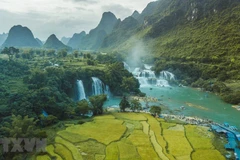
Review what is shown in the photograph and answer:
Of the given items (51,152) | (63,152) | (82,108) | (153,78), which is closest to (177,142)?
(63,152)

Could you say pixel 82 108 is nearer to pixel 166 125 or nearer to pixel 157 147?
pixel 166 125

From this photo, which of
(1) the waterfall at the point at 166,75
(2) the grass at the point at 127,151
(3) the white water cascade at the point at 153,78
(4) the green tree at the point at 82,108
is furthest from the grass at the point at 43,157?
(1) the waterfall at the point at 166,75

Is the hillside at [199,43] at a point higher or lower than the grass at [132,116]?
higher

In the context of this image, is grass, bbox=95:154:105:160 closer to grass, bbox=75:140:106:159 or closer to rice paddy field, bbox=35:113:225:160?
rice paddy field, bbox=35:113:225:160

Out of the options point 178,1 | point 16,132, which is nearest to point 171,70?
point 16,132

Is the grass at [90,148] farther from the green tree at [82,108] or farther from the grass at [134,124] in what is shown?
the green tree at [82,108]
